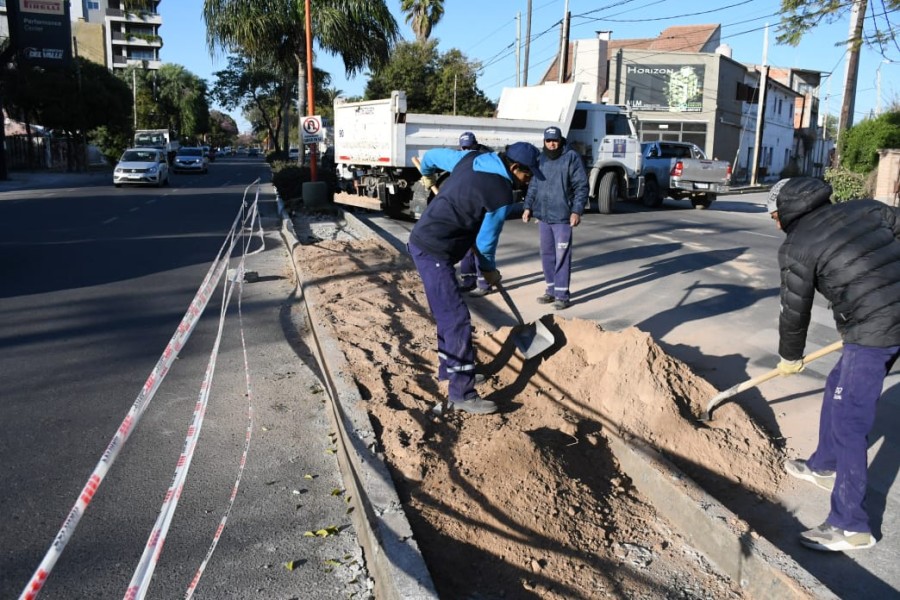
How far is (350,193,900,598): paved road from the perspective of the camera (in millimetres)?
3691

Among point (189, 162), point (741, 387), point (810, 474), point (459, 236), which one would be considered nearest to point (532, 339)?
point (459, 236)

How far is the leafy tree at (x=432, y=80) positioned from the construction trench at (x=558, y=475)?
40.1 metres

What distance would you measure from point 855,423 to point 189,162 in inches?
1660

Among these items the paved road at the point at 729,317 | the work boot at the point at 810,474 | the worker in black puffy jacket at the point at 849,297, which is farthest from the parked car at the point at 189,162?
the worker in black puffy jacket at the point at 849,297

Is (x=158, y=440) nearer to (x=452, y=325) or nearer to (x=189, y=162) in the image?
(x=452, y=325)

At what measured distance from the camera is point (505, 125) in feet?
51.4

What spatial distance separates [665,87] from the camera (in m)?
38.9

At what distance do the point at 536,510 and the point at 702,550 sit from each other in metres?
0.78

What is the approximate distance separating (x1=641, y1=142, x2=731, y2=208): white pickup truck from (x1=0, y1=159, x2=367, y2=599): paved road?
14411 mm

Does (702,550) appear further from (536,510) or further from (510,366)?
(510,366)

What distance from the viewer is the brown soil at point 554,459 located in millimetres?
3135

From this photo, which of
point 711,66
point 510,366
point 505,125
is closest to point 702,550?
point 510,366

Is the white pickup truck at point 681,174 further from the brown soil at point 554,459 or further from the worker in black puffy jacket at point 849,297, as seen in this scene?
the worker in black puffy jacket at point 849,297

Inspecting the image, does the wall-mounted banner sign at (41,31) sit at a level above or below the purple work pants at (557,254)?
above
